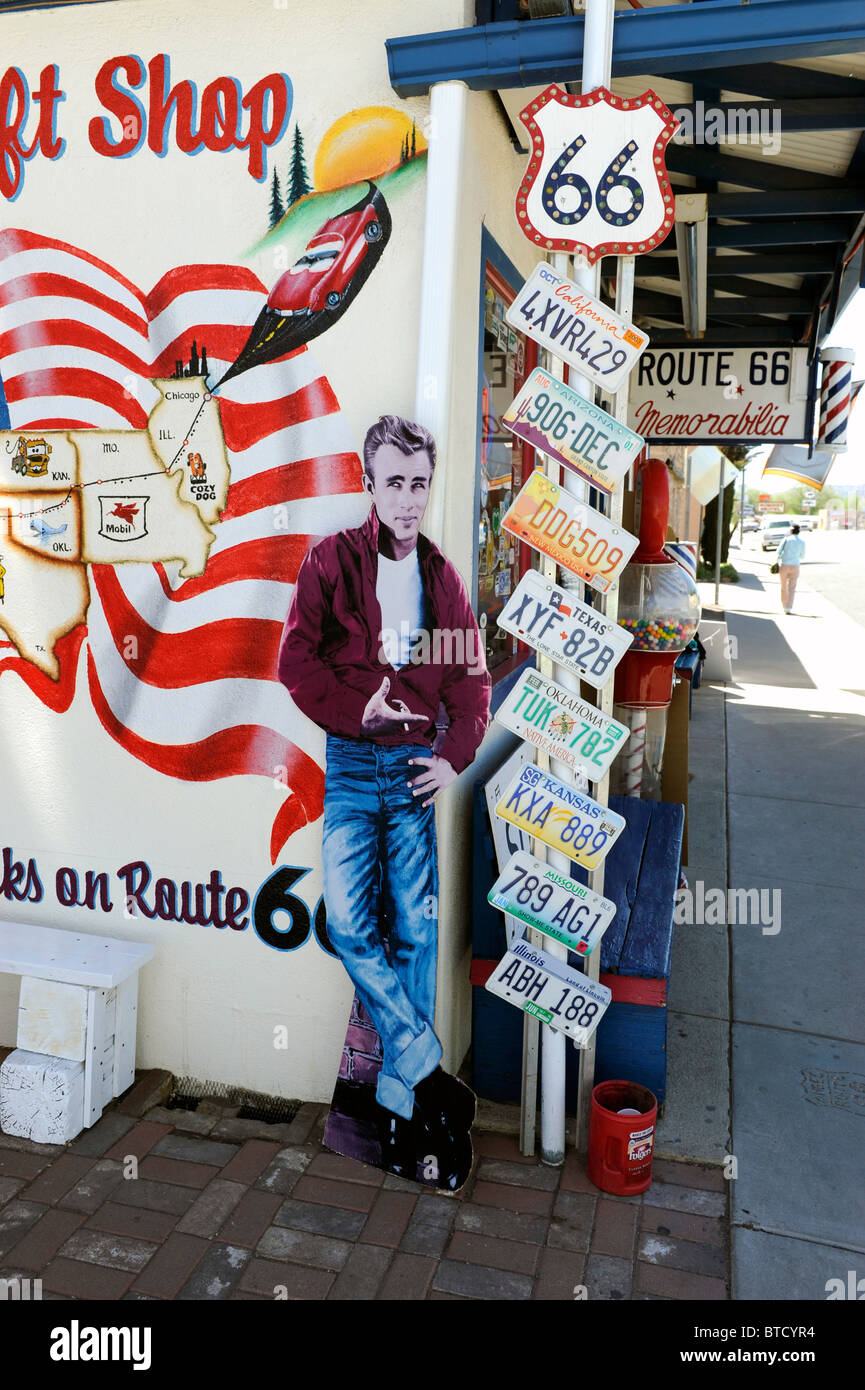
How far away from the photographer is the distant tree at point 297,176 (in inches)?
129

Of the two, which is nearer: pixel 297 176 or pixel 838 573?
pixel 297 176

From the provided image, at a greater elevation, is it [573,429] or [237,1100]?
[573,429]

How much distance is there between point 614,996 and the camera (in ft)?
11.4

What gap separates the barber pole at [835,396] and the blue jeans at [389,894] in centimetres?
569

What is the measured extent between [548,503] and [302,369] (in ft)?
3.20

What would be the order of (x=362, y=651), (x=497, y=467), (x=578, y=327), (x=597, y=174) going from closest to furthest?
(x=597, y=174), (x=578, y=327), (x=362, y=651), (x=497, y=467)

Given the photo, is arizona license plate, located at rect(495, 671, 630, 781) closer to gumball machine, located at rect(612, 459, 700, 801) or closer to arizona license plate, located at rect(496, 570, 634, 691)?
arizona license plate, located at rect(496, 570, 634, 691)

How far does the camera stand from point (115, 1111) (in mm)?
3625

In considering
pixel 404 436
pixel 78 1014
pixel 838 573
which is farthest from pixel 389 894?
pixel 838 573

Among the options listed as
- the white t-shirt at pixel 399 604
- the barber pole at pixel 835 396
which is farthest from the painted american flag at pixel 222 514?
the barber pole at pixel 835 396

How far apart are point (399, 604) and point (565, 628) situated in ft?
1.82

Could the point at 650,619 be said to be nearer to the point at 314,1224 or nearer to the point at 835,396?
the point at 314,1224
